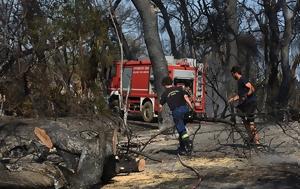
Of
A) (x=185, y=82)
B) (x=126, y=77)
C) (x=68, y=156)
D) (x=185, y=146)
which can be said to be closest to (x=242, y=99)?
(x=185, y=146)

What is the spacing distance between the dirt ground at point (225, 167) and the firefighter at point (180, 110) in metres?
0.26

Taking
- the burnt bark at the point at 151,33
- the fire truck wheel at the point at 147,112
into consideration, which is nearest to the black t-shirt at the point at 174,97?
the burnt bark at the point at 151,33

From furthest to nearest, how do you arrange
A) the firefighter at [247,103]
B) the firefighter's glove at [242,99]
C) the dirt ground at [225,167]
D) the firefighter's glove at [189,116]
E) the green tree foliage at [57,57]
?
the green tree foliage at [57,57], the firefighter's glove at [242,99], the firefighter's glove at [189,116], the firefighter at [247,103], the dirt ground at [225,167]

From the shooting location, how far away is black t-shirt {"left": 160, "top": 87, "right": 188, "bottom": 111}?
42.1ft

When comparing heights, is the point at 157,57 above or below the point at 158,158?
above

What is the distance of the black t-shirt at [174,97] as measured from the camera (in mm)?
12828

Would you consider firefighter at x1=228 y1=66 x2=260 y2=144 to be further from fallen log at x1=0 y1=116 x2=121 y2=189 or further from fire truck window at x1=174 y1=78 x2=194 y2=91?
fire truck window at x1=174 y1=78 x2=194 y2=91

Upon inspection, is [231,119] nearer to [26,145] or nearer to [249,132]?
[249,132]

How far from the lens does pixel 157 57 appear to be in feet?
63.4

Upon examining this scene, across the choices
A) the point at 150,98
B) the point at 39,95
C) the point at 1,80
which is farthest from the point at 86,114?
the point at 150,98

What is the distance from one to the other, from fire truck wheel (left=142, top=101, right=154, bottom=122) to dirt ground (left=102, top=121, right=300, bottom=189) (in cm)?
1098

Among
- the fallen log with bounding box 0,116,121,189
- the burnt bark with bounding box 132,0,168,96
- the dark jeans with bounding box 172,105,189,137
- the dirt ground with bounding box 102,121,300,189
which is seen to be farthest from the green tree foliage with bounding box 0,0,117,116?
the fallen log with bounding box 0,116,121,189

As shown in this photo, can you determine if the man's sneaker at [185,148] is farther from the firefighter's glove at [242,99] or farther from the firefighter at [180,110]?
the firefighter's glove at [242,99]

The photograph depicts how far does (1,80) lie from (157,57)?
503 cm
